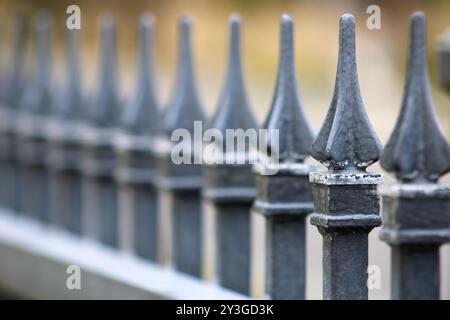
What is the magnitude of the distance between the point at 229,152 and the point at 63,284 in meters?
1.39

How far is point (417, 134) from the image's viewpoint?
Result: 376cm

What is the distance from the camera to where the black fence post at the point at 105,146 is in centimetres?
580

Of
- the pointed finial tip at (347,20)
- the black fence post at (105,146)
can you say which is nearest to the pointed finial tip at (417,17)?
the pointed finial tip at (347,20)

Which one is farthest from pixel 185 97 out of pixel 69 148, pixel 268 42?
pixel 268 42

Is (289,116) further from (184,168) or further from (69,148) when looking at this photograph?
(69,148)

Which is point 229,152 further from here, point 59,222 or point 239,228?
point 59,222

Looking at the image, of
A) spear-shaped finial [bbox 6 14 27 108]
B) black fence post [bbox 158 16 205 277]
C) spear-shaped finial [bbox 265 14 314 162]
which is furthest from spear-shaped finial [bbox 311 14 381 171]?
spear-shaped finial [bbox 6 14 27 108]

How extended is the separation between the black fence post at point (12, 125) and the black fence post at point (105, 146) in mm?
1281

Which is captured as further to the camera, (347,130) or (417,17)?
(417,17)

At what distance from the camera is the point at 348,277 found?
353 cm

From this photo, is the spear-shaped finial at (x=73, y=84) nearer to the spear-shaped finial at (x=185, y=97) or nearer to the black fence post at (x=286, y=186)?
the spear-shaped finial at (x=185, y=97)

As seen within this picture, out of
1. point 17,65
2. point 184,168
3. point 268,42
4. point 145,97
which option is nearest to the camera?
point 184,168

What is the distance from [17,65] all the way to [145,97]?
7.12 ft

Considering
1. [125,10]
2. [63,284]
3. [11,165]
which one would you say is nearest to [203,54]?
→ [125,10]
